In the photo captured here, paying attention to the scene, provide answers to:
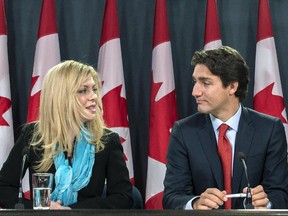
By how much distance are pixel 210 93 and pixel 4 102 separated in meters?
1.83

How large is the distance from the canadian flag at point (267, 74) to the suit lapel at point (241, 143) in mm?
1276

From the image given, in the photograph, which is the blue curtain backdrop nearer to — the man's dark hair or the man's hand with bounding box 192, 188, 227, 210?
the man's dark hair

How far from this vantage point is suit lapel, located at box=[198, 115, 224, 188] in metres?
3.30

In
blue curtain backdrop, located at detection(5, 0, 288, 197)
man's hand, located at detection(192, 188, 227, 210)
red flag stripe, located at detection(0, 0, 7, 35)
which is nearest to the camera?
man's hand, located at detection(192, 188, 227, 210)

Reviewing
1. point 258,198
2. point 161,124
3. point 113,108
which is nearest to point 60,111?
point 258,198

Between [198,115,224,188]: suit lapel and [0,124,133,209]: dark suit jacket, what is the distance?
427 millimetres

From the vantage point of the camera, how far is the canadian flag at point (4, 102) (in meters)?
4.59

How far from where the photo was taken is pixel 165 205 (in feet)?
10.7

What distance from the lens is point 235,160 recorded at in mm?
3301

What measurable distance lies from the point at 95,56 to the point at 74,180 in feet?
6.72

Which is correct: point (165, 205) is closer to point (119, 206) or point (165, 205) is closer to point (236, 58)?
point (119, 206)

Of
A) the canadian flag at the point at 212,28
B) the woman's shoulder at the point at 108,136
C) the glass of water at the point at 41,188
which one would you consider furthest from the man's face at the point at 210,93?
the canadian flag at the point at 212,28

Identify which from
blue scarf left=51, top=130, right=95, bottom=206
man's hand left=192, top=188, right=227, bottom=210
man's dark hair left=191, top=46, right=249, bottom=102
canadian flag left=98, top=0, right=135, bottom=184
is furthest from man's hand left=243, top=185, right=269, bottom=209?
canadian flag left=98, top=0, right=135, bottom=184

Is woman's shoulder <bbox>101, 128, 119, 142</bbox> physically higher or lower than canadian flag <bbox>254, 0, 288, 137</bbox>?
lower
